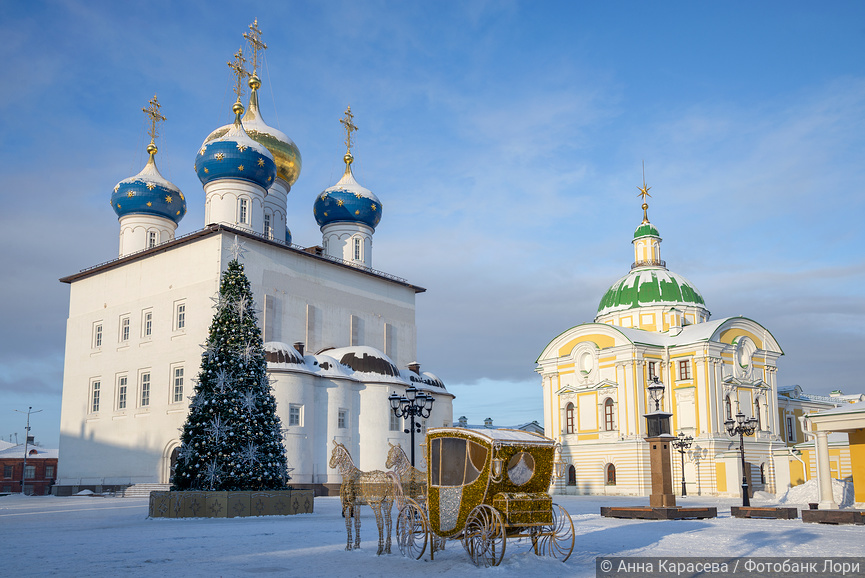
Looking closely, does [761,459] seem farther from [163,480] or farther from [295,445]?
[163,480]

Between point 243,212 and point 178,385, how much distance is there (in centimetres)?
1031

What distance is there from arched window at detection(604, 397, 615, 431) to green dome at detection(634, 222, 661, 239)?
14846 millimetres

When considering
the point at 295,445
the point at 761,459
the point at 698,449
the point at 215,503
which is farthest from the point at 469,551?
the point at 761,459

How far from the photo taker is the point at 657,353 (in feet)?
151

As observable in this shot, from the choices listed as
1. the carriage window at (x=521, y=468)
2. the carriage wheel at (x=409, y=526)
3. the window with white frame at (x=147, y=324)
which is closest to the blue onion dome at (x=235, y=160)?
the window with white frame at (x=147, y=324)

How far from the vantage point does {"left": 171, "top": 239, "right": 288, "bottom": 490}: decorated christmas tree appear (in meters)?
21.3

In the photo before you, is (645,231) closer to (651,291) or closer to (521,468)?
(651,291)

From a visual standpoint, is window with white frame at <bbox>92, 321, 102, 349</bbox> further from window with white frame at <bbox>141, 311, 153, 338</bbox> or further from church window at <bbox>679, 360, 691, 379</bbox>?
church window at <bbox>679, 360, 691, 379</bbox>

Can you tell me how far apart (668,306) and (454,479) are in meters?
41.9

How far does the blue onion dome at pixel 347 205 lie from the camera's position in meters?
50.7

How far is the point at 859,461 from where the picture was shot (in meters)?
23.4

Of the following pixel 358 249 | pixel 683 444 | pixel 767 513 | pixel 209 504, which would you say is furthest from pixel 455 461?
pixel 358 249

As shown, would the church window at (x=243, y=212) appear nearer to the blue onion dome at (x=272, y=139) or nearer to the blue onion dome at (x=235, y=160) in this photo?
the blue onion dome at (x=235, y=160)

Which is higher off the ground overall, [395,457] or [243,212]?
[243,212]
